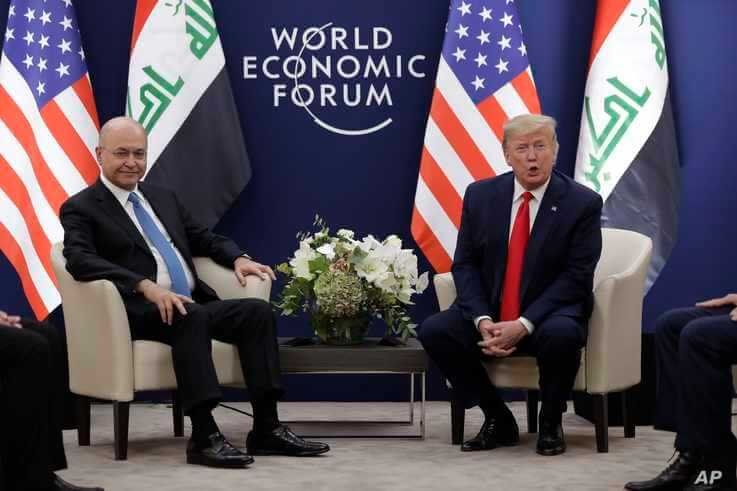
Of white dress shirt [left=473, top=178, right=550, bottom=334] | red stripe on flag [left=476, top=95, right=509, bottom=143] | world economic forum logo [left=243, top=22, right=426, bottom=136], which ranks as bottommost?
white dress shirt [left=473, top=178, right=550, bottom=334]

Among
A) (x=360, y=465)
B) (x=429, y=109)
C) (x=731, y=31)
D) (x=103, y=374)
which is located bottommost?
(x=360, y=465)

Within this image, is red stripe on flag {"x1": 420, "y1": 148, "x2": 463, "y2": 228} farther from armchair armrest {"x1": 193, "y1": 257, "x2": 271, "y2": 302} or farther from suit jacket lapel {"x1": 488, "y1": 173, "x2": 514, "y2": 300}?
armchair armrest {"x1": 193, "y1": 257, "x2": 271, "y2": 302}

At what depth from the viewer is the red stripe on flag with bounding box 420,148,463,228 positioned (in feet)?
19.1

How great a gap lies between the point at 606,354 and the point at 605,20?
197 cm

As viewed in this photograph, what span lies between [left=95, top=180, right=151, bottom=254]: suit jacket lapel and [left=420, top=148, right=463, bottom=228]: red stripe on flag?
161cm

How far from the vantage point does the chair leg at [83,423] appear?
15.8 feet

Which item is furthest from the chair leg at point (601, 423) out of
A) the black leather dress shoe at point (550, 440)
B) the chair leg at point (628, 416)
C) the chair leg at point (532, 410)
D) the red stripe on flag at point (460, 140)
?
the red stripe on flag at point (460, 140)

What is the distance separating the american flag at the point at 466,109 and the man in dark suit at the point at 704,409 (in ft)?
7.08

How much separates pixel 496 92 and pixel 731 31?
4.07 feet

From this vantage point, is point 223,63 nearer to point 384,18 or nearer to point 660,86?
point 384,18

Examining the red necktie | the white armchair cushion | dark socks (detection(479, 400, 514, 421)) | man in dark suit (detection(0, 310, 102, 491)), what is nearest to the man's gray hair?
the red necktie

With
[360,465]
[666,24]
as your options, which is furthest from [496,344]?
[666,24]

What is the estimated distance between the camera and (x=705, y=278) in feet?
20.0

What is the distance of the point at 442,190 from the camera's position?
5809 millimetres
